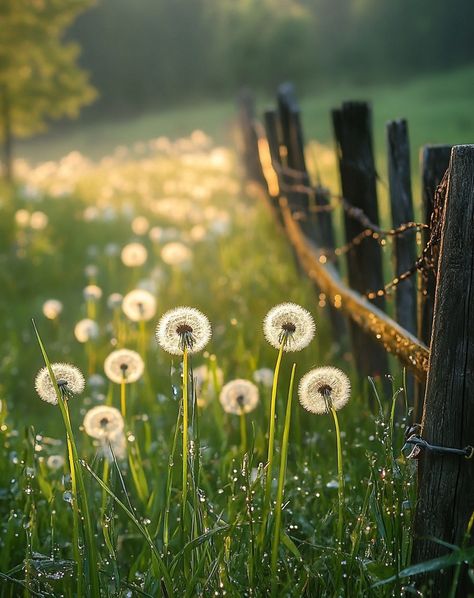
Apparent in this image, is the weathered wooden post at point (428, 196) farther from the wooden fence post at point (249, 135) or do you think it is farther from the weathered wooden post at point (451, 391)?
the wooden fence post at point (249, 135)

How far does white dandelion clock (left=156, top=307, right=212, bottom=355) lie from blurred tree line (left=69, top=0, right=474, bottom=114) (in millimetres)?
46192

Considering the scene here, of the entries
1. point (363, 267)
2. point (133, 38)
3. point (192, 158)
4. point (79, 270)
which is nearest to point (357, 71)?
point (133, 38)

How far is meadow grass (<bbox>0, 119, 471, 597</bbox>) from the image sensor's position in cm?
209

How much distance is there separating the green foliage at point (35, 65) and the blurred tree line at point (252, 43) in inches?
1147

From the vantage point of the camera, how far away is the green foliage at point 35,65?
18688 millimetres

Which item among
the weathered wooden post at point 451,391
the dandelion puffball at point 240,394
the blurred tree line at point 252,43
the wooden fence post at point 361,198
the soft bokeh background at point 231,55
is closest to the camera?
the weathered wooden post at point 451,391

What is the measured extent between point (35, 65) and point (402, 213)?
1979 centimetres

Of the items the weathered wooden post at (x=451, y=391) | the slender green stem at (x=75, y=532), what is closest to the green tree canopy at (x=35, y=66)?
the slender green stem at (x=75, y=532)

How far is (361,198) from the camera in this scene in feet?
12.8

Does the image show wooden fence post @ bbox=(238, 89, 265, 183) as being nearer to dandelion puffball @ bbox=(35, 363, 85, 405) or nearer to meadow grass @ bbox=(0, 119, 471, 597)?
meadow grass @ bbox=(0, 119, 471, 597)

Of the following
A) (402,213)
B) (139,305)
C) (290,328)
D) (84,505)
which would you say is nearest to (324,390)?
(290,328)

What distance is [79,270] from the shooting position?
8430 mm

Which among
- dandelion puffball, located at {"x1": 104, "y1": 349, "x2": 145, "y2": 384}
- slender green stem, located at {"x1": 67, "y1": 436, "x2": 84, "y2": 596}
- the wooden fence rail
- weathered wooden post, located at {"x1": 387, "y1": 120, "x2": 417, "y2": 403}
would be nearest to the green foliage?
the wooden fence rail

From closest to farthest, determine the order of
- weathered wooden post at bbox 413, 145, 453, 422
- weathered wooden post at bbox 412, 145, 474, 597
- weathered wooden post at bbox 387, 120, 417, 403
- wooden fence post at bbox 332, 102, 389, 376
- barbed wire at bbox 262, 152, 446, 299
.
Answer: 1. weathered wooden post at bbox 412, 145, 474, 597
2. barbed wire at bbox 262, 152, 446, 299
3. weathered wooden post at bbox 413, 145, 453, 422
4. weathered wooden post at bbox 387, 120, 417, 403
5. wooden fence post at bbox 332, 102, 389, 376
